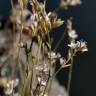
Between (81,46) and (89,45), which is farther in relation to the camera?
(89,45)

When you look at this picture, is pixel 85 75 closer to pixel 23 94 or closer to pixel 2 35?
pixel 2 35

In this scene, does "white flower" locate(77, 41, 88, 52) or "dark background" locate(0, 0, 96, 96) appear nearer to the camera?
"white flower" locate(77, 41, 88, 52)

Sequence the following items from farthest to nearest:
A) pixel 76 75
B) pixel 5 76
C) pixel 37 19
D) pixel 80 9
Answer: pixel 80 9 < pixel 76 75 < pixel 5 76 < pixel 37 19

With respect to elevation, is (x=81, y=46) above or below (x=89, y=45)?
below

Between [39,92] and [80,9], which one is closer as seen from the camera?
[39,92]

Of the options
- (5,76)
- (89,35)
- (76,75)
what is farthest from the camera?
(89,35)

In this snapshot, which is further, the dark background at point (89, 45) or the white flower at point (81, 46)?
the dark background at point (89, 45)

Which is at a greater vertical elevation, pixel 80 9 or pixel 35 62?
pixel 80 9

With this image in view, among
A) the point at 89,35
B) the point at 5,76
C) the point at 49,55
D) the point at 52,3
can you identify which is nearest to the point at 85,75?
the point at 89,35
